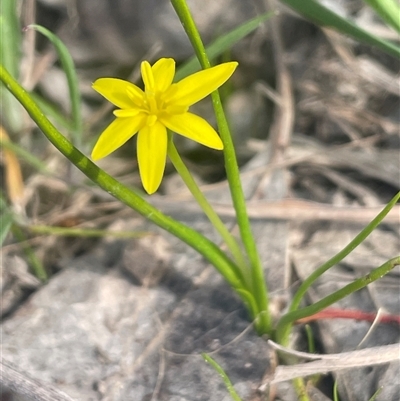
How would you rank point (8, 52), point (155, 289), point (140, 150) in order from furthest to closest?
point (8, 52) → point (155, 289) → point (140, 150)

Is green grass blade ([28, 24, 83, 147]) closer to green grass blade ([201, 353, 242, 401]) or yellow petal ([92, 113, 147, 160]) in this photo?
yellow petal ([92, 113, 147, 160])

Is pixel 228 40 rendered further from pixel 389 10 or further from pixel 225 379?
pixel 225 379

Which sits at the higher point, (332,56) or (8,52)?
(332,56)

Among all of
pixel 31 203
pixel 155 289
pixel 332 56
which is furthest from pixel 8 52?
pixel 332 56

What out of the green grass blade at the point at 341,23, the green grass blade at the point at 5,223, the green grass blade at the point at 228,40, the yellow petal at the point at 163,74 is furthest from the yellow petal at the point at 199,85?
the green grass blade at the point at 5,223

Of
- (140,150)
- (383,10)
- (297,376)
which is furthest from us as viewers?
(383,10)

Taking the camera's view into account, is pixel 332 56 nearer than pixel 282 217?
No

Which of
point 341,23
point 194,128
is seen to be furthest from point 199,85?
point 341,23

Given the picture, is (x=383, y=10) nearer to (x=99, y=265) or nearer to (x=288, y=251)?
(x=288, y=251)
